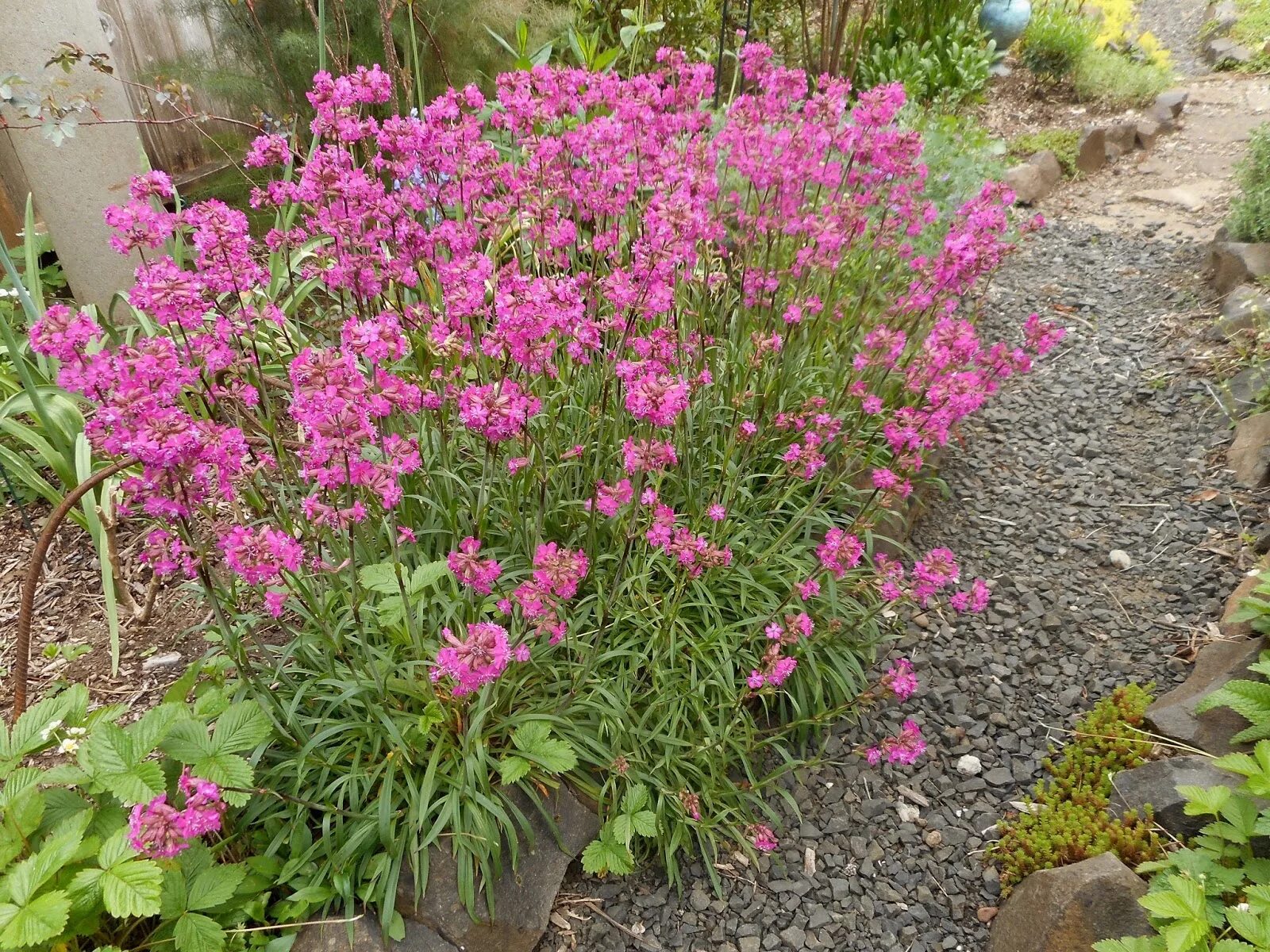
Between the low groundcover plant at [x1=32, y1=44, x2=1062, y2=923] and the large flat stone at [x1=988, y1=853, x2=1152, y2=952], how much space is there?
1.73 feet

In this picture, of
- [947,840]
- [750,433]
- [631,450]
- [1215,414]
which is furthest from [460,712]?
[1215,414]

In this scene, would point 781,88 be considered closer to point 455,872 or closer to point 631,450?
point 631,450

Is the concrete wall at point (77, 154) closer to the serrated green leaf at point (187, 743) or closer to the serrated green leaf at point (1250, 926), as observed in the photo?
the serrated green leaf at point (187, 743)

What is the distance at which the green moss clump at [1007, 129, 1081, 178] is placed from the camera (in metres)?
7.84

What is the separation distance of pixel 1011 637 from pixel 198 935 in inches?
126

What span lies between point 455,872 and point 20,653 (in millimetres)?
1326

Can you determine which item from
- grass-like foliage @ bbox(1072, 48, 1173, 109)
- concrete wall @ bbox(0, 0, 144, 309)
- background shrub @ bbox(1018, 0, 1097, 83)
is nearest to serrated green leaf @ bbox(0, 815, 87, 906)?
concrete wall @ bbox(0, 0, 144, 309)

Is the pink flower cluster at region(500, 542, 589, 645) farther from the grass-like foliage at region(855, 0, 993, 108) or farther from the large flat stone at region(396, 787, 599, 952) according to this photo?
the grass-like foliage at region(855, 0, 993, 108)

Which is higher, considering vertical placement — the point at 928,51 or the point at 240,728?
the point at 928,51

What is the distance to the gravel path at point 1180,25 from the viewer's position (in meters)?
12.0

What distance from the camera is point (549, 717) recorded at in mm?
2469

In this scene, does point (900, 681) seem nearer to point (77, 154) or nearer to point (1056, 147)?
point (77, 154)

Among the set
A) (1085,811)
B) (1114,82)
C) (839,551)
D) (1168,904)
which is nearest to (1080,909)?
(1168,904)

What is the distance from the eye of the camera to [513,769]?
2.23 meters
